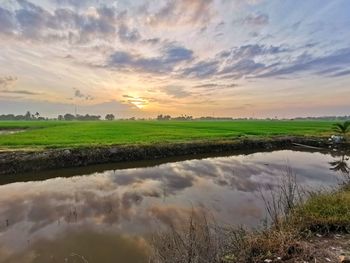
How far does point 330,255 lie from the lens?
4844 millimetres

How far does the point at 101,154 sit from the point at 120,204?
890cm

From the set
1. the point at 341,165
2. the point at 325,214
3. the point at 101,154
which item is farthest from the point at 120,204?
the point at 341,165

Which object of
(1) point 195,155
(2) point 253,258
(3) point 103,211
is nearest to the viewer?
(2) point 253,258

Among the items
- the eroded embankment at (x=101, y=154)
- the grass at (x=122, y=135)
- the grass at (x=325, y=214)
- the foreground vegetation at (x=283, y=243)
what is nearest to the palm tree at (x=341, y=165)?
the eroded embankment at (x=101, y=154)

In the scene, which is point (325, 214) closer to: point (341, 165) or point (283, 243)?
point (283, 243)

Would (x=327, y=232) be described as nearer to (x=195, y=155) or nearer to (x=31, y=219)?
(x=31, y=219)

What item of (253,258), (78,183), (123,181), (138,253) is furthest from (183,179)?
(253,258)

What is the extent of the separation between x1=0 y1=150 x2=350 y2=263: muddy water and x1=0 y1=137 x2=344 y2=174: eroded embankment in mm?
1683

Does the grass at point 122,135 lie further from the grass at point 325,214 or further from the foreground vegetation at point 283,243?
the grass at point 325,214

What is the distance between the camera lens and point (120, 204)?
395 inches

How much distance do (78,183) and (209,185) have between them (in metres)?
6.35

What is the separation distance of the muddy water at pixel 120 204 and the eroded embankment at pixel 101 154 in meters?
1.68

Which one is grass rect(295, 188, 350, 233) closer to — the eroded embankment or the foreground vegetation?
the foreground vegetation

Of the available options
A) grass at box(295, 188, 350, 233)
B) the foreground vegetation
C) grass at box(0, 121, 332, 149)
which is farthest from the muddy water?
grass at box(0, 121, 332, 149)
